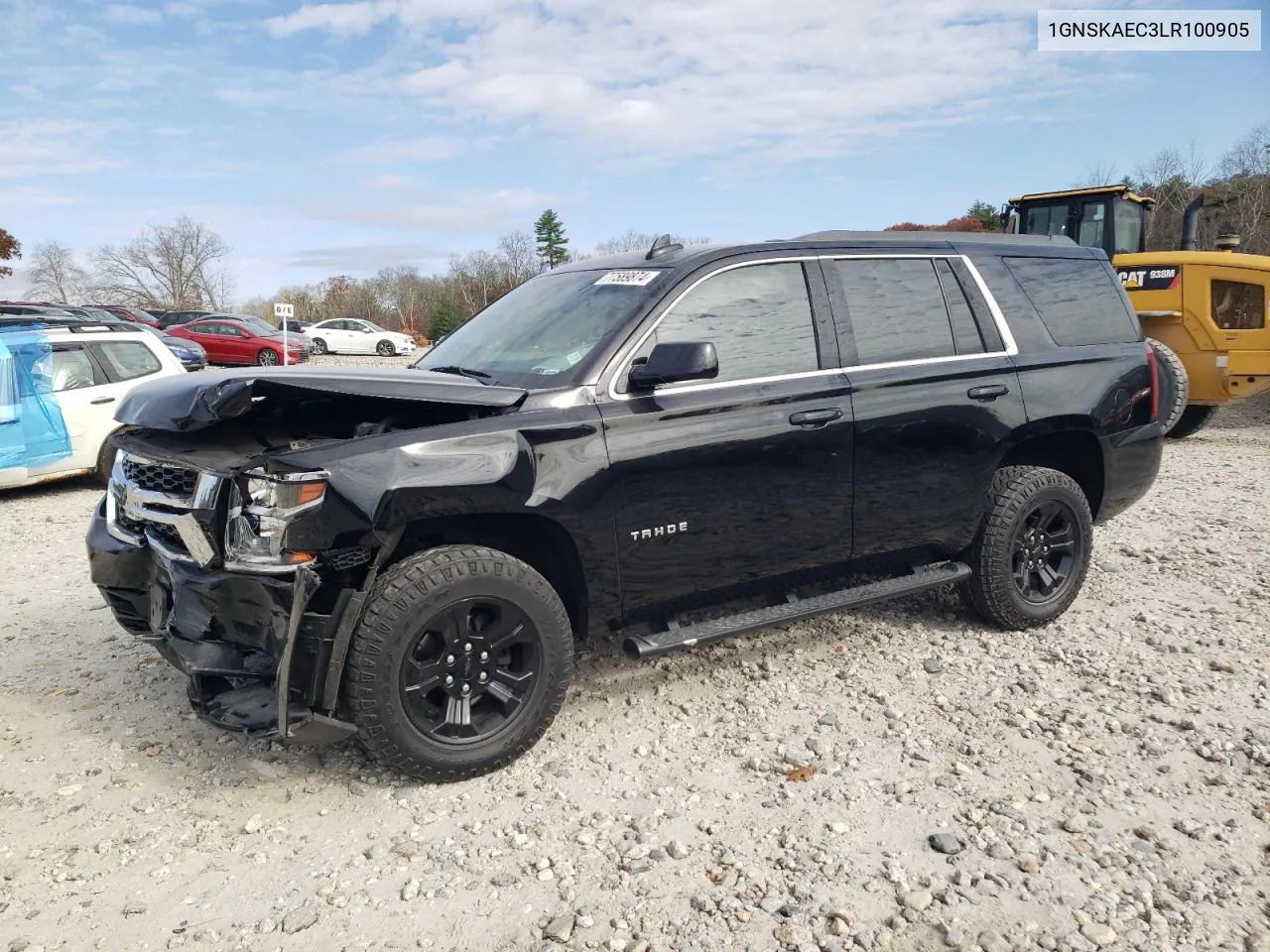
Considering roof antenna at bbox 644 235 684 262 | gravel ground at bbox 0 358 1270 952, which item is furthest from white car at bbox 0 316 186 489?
roof antenna at bbox 644 235 684 262

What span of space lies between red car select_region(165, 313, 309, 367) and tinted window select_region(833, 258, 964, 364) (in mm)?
22150

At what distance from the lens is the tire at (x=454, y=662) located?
2.97 meters

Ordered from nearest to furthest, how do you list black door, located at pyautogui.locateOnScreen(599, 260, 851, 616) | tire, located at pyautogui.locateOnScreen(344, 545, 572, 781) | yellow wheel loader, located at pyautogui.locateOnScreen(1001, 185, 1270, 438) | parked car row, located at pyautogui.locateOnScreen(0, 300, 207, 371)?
1. tire, located at pyautogui.locateOnScreen(344, 545, 572, 781)
2. black door, located at pyautogui.locateOnScreen(599, 260, 851, 616)
3. yellow wheel loader, located at pyautogui.locateOnScreen(1001, 185, 1270, 438)
4. parked car row, located at pyautogui.locateOnScreen(0, 300, 207, 371)

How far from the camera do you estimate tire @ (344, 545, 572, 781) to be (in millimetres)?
2967

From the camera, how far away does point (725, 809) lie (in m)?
3.08

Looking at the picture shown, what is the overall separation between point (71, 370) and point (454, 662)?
25.5ft

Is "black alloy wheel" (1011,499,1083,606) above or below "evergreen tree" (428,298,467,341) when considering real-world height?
below

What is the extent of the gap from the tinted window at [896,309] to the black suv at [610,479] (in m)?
0.02

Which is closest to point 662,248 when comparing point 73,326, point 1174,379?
point 73,326

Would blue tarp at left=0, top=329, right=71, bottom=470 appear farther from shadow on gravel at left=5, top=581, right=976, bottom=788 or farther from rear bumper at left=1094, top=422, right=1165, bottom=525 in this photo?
rear bumper at left=1094, top=422, right=1165, bottom=525

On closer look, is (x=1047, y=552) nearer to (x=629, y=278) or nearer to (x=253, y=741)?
(x=629, y=278)

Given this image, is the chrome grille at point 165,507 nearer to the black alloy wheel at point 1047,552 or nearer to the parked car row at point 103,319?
the black alloy wheel at point 1047,552

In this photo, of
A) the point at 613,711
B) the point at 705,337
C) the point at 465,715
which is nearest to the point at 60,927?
the point at 465,715

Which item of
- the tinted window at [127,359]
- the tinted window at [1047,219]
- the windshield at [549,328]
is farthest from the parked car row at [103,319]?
the windshield at [549,328]
